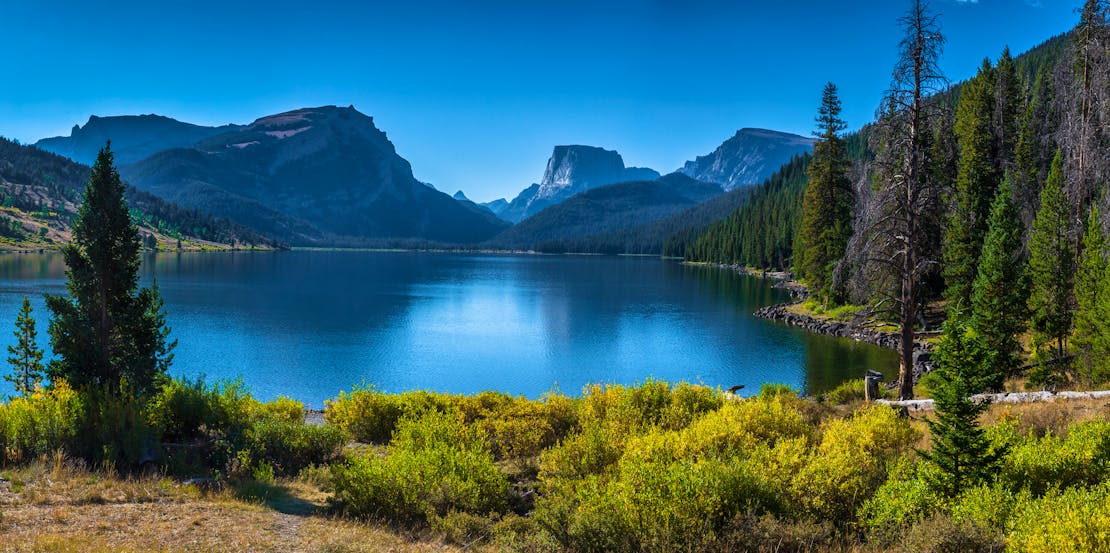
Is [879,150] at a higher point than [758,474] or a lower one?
higher

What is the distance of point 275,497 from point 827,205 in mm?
59781

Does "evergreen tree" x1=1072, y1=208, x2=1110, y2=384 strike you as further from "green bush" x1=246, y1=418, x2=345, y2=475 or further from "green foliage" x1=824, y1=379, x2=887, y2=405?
"green bush" x1=246, y1=418, x2=345, y2=475

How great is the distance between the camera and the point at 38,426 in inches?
550

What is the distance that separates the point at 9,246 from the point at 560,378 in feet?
653

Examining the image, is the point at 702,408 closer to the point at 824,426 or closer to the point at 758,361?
the point at 824,426

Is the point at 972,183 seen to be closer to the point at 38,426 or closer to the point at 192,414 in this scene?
the point at 192,414

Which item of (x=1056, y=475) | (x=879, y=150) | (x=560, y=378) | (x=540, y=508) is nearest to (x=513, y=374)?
(x=560, y=378)

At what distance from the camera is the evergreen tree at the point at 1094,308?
22.0 m

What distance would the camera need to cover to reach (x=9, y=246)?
168 m

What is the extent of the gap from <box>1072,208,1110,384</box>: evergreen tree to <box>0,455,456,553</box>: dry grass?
25.0 meters

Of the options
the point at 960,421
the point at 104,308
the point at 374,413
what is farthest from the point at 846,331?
the point at 104,308

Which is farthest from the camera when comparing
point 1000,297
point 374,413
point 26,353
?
point 1000,297


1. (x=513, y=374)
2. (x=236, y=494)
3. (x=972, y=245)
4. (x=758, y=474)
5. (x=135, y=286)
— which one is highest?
(x=972, y=245)

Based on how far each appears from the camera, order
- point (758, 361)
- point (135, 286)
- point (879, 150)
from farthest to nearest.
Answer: point (758, 361), point (879, 150), point (135, 286)
